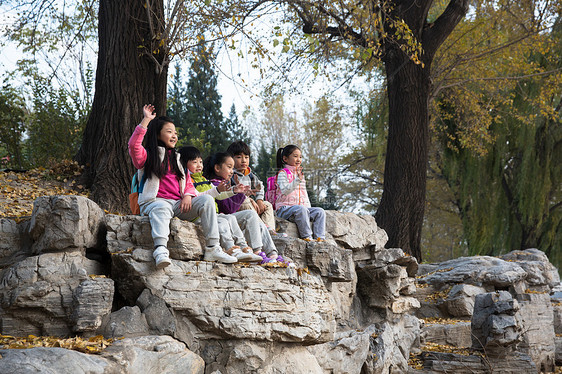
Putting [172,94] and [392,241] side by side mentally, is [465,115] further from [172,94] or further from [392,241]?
[172,94]

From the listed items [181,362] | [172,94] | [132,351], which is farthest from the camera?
[172,94]

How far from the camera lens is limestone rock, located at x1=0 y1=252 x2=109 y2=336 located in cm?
427

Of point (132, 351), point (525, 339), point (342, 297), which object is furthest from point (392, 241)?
point (132, 351)

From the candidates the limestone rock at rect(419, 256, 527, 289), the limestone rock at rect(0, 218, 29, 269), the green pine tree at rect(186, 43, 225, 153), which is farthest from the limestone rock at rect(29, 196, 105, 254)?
the green pine tree at rect(186, 43, 225, 153)

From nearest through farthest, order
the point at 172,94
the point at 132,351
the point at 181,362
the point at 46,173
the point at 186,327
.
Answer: the point at 132,351 → the point at 181,362 → the point at 186,327 → the point at 46,173 → the point at 172,94

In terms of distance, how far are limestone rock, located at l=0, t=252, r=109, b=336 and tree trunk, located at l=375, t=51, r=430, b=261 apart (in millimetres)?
7249

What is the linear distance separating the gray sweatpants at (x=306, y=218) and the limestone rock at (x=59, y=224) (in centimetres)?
252

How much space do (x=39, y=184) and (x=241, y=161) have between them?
284 centimetres

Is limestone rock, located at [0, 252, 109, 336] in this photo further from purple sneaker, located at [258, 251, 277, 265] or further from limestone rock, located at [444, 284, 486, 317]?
limestone rock, located at [444, 284, 486, 317]

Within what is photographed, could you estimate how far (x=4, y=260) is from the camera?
4.66 m

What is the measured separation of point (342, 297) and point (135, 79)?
3892 millimetres

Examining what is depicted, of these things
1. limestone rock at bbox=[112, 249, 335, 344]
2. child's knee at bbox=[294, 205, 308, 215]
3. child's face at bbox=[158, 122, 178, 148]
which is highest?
child's face at bbox=[158, 122, 178, 148]

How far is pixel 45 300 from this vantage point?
432 centimetres

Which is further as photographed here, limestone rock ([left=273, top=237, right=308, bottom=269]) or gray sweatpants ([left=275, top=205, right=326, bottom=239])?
gray sweatpants ([left=275, top=205, right=326, bottom=239])
